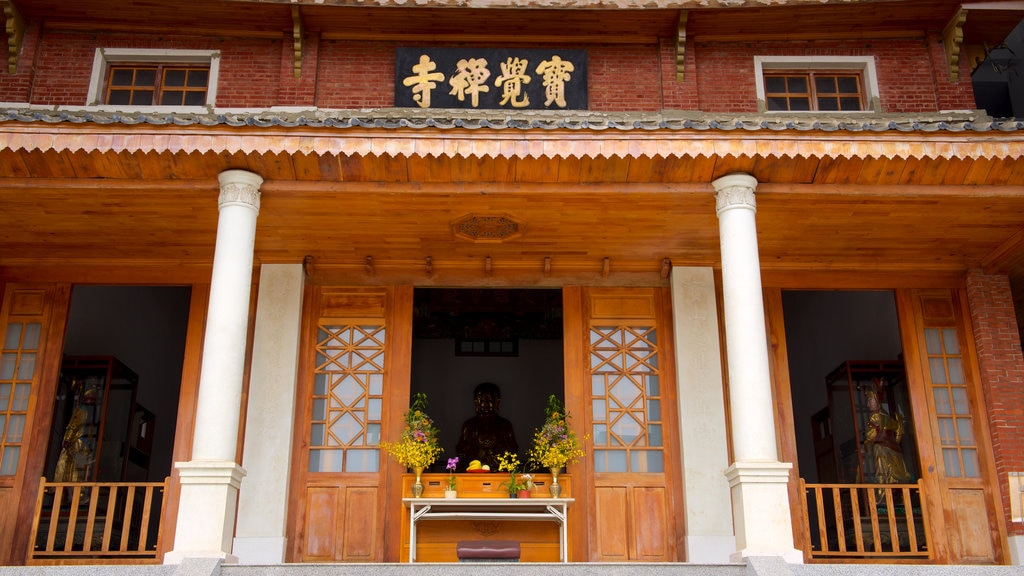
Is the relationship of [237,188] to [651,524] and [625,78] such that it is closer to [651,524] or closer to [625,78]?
[625,78]

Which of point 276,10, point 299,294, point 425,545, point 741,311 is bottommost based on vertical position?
point 425,545

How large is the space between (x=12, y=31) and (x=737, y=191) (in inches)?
312

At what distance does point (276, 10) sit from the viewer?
1065 centimetres

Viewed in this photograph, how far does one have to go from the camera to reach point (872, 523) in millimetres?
9586

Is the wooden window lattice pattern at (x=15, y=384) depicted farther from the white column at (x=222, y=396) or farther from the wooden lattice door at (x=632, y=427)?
the wooden lattice door at (x=632, y=427)

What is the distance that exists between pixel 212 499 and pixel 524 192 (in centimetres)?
350

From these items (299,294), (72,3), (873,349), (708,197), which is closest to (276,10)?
(72,3)

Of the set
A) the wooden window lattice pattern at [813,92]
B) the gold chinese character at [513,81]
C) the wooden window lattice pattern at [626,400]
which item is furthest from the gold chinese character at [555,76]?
the wooden window lattice pattern at [626,400]

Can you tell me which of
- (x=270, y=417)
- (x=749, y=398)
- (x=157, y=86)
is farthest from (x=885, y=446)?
(x=157, y=86)

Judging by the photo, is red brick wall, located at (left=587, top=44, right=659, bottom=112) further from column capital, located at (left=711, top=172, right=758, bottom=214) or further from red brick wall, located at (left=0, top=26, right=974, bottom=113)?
column capital, located at (left=711, top=172, right=758, bottom=214)

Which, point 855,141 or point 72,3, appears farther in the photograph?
point 72,3

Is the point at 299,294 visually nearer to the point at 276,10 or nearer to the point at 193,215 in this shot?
the point at 193,215

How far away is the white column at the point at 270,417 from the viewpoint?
9.25 m

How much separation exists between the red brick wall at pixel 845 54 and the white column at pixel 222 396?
528cm
